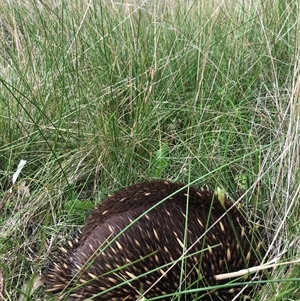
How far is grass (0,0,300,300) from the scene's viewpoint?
1330 mm

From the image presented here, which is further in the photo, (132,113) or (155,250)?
(132,113)

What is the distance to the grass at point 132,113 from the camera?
133cm

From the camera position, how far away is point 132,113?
1587mm

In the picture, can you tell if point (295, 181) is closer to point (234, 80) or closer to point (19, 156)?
point (234, 80)

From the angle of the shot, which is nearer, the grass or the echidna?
the echidna

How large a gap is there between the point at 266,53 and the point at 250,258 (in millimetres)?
817

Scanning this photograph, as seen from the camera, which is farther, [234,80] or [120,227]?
[234,80]

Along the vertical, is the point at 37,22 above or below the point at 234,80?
above

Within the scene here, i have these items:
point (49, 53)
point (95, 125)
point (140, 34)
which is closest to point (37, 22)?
point (49, 53)

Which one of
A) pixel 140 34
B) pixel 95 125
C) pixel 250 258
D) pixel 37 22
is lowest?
pixel 250 258

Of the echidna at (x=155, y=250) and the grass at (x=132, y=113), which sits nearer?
the echidna at (x=155, y=250)

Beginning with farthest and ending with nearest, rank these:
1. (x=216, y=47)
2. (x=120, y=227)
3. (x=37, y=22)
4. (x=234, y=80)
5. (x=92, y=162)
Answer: (x=37, y=22), (x=216, y=47), (x=234, y=80), (x=92, y=162), (x=120, y=227)

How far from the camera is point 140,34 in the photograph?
5.66 feet

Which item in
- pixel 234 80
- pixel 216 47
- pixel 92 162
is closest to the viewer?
pixel 92 162
